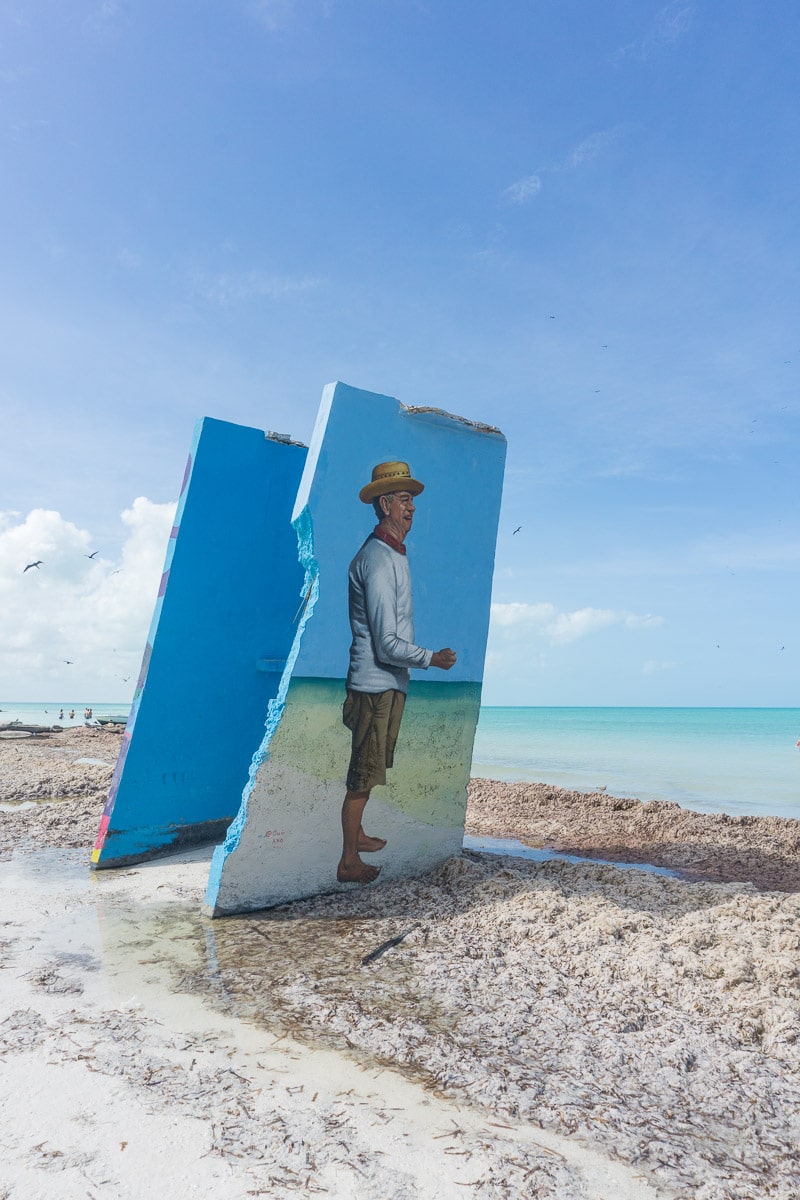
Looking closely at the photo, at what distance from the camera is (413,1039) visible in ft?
11.5

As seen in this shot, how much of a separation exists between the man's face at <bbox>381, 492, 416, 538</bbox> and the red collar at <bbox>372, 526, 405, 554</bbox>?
0.09 metres

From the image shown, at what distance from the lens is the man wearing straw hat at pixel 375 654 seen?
5879 millimetres

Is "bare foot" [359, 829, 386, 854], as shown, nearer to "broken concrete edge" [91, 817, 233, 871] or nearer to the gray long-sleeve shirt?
the gray long-sleeve shirt

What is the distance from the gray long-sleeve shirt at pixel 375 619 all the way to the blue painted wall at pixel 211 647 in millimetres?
2117

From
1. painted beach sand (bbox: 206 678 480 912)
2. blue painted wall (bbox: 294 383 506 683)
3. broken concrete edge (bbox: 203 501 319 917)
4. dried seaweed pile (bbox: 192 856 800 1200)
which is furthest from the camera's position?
blue painted wall (bbox: 294 383 506 683)

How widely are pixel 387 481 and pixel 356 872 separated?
10.0 ft

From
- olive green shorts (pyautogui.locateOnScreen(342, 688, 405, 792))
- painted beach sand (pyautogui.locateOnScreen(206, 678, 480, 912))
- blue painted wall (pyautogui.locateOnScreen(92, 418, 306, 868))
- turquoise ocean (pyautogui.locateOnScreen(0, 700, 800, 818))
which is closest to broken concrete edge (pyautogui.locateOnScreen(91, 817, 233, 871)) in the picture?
blue painted wall (pyautogui.locateOnScreen(92, 418, 306, 868))

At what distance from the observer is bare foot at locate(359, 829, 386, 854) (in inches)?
236

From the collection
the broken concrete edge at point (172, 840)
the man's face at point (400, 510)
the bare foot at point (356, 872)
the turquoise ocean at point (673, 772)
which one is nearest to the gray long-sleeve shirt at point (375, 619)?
the man's face at point (400, 510)

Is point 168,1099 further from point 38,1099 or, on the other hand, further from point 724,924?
point 724,924

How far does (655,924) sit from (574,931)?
22.0 inches

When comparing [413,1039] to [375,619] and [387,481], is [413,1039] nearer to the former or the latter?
[375,619]

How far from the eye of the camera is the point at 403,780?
624 cm

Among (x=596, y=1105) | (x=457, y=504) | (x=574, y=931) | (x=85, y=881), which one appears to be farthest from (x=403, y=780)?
(x=596, y=1105)
